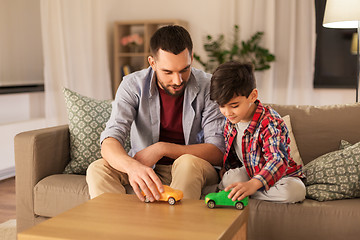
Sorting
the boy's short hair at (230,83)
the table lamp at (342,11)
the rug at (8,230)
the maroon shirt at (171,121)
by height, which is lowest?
the rug at (8,230)

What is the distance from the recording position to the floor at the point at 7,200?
9.52ft

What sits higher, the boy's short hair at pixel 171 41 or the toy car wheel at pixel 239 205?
the boy's short hair at pixel 171 41

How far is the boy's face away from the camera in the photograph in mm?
1760

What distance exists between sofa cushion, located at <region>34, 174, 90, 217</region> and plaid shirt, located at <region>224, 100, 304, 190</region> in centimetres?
71

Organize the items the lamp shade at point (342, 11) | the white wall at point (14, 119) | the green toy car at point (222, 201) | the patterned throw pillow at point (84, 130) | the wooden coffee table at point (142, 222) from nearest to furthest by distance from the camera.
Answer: the wooden coffee table at point (142, 222) < the green toy car at point (222, 201) < the patterned throw pillow at point (84, 130) < the lamp shade at point (342, 11) < the white wall at point (14, 119)

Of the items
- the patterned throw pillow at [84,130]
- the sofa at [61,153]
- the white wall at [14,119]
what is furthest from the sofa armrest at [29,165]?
the white wall at [14,119]

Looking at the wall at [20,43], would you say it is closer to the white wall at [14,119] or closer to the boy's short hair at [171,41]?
the white wall at [14,119]

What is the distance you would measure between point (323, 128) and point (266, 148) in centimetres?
61

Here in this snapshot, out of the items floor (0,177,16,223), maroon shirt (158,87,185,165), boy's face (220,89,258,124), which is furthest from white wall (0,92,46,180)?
boy's face (220,89,258,124)

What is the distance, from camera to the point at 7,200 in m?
3.25

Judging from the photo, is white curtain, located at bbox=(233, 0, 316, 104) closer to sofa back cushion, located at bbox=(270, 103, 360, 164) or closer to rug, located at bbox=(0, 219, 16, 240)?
sofa back cushion, located at bbox=(270, 103, 360, 164)

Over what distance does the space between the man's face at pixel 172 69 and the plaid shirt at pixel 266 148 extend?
0.94 feet

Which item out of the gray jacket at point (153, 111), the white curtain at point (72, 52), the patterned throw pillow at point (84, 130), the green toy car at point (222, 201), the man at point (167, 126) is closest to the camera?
the green toy car at point (222, 201)

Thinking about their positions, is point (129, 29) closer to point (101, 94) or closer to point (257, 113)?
point (101, 94)
